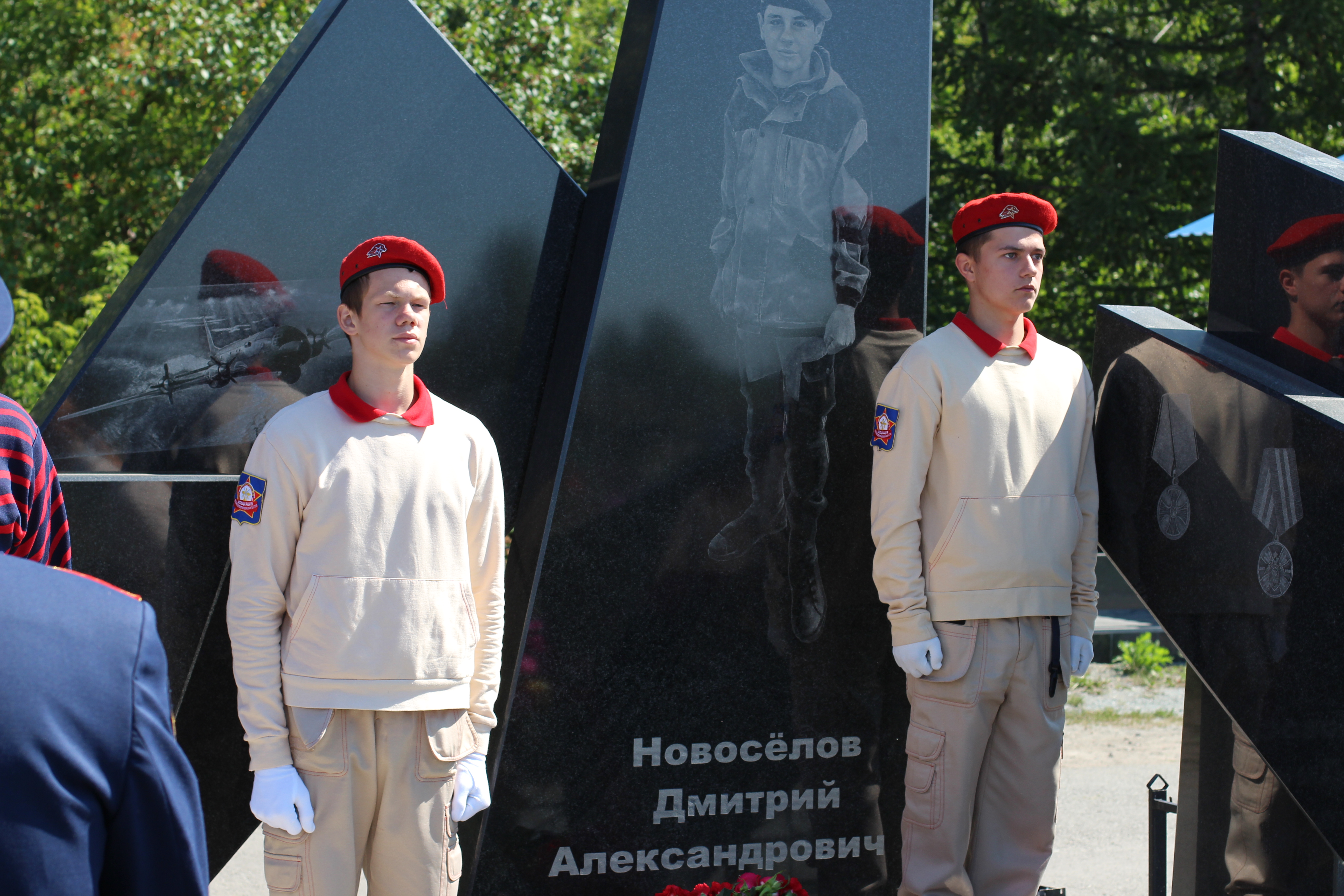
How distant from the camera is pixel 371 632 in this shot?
105 inches

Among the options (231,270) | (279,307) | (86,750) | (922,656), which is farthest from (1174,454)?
(86,750)

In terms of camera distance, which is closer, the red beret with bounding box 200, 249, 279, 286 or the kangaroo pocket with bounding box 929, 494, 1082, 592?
the kangaroo pocket with bounding box 929, 494, 1082, 592

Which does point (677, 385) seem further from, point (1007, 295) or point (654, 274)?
point (1007, 295)

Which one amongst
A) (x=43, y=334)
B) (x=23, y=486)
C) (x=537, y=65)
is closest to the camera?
(x=23, y=486)

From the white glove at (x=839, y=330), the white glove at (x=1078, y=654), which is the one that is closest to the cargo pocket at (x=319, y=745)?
the white glove at (x=839, y=330)

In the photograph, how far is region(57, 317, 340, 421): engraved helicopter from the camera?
3.23m

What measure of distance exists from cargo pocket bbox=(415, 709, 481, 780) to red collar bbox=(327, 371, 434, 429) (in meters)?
0.67

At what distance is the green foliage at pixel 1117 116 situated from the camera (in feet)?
33.7

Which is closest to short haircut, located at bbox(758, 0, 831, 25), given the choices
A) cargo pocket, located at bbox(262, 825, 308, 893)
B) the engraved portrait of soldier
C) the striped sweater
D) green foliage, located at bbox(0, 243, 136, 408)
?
the engraved portrait of soldier

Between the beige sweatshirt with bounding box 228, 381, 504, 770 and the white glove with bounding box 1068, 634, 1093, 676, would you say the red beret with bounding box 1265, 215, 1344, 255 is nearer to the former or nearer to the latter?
the white glove with bounding box 1068, 634, 1093, 676

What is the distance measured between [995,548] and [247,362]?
2.08 metres

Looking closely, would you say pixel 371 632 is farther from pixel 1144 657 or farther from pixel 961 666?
pixel 1144 657

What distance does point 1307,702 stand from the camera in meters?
2.85

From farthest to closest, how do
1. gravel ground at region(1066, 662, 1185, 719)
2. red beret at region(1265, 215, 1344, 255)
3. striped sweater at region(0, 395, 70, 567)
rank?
gravel ground at region(1066, 662, 1185, 719), red beret at region(1265, 215, 1344, 255), striped sweater at region(0, 395, 70, 567)
